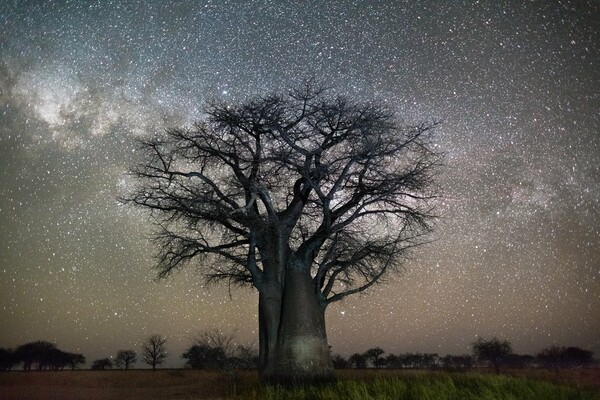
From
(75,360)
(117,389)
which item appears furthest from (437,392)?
(75,360)

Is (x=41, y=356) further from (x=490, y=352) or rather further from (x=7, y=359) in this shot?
(x=490, y=352)

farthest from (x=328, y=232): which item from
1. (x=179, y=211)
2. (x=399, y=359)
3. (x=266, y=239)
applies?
(x=399, y=359)

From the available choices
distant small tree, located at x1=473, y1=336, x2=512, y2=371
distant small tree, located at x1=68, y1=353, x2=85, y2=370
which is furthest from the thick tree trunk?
distant small tree, located at x1=68, y1=353, x2=85, y2=370

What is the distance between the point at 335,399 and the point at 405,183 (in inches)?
270

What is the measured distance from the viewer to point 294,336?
1384 centimetres

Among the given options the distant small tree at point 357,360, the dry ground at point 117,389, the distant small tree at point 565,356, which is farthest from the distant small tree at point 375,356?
the dry ground at point 117,389

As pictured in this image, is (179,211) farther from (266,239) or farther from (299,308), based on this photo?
(299,308)

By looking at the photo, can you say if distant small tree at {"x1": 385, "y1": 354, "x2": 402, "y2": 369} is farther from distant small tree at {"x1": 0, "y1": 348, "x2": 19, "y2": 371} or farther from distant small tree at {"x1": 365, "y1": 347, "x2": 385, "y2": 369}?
distant small tree at {"x1": 0, "y1": 348, "x2": 19, "y2": 371}

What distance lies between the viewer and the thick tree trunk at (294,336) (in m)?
13.5

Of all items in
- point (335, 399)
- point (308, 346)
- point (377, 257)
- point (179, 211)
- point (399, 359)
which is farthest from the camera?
point (399, 359)

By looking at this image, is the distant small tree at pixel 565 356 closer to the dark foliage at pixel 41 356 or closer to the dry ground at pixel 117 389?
the dry ground at pixel 117 389

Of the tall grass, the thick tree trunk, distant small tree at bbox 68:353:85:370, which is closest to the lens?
the tall grass

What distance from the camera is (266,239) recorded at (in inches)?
602

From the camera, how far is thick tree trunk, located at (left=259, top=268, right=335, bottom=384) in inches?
531
